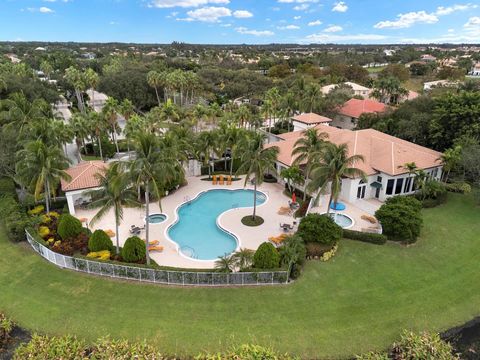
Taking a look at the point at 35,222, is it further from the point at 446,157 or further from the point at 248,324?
the point at 446,157

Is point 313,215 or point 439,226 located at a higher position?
point 313,215

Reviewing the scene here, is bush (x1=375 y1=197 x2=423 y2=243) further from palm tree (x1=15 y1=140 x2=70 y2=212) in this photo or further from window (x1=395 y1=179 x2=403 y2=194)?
palm tree (x1=15 y1=140 x2=70 y2=212)

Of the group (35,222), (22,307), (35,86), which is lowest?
(22,307)

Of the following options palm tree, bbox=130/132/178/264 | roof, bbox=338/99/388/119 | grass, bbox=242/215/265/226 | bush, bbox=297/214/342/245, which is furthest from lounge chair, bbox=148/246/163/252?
roof, bbox=338/99/388/119

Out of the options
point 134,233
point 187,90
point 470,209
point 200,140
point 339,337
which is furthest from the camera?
point 187,90

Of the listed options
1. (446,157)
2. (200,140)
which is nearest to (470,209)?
(446,157)

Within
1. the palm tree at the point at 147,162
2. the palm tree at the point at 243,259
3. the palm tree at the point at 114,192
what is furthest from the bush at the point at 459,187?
the palm tree at the point at 114,192

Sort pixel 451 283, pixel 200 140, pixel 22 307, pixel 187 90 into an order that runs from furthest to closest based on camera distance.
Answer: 1. pixel 187 90
2. pixel 200 140
3. pixel 451 283
4. pixel 22 307
